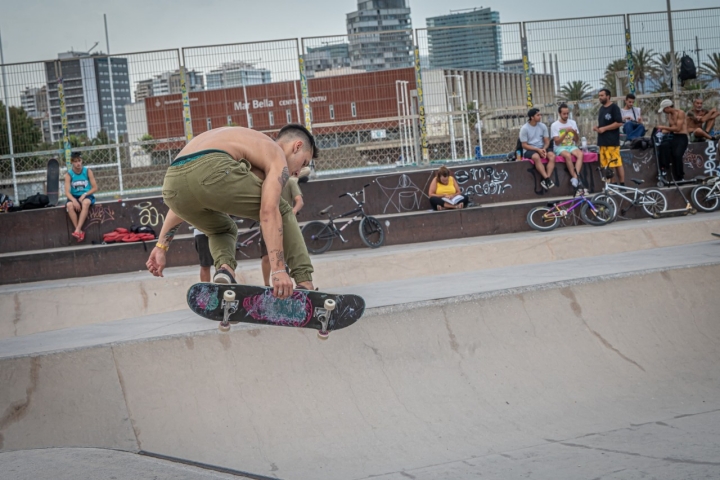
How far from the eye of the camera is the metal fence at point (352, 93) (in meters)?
14.1

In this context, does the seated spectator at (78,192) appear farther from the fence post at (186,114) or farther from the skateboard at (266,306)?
the skateboard at (266,306)

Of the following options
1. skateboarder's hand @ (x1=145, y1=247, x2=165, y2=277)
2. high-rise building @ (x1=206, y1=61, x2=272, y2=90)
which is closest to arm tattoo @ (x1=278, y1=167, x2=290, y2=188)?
skateboarder's hand @ (x1=145, y1=247, x2=165, y2=277)

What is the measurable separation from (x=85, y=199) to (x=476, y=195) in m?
7.17

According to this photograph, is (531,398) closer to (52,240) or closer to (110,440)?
(110,440)

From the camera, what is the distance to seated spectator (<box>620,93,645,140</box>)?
15.2 meters

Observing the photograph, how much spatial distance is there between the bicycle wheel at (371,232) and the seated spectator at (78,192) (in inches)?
186

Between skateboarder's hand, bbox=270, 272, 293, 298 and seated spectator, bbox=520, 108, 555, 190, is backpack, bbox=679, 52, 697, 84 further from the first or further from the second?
skateboarder's hand, bbox=270, 272, 293, 298

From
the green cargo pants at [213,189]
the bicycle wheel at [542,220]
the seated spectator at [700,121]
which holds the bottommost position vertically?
the bicycle wheel at [542,220]

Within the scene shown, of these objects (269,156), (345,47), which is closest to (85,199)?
(345,47)

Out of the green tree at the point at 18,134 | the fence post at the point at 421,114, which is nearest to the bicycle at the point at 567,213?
the fence post at the point at 421,114

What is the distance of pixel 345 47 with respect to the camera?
17.1 metres

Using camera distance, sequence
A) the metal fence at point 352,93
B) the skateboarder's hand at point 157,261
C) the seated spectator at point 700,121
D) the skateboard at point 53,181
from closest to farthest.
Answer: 1. the skateboarder's hand at point 157,261
2. the skateboard at point 53,181
3. the metal fence at point 352,93
4. the seated spectator at point 700,121

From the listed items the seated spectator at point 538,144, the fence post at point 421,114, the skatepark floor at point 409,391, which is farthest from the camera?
the fence post at point 421,114

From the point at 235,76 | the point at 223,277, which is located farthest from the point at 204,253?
the point at 235,76
